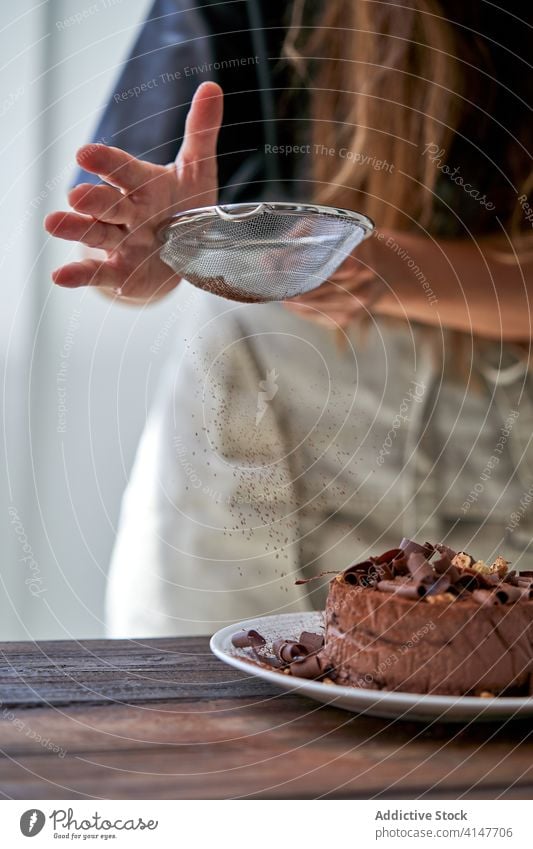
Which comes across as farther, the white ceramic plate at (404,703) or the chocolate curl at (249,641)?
the chocolate curl at (249,641)

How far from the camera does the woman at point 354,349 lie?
1.23 m

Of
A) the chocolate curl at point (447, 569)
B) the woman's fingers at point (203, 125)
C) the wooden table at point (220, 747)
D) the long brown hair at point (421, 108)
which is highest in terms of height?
the long brown hair at point (421, 108)

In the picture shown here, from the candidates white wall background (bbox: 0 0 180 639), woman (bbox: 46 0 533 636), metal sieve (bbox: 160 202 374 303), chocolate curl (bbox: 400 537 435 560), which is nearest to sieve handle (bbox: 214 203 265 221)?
metal sieve (bbox: 160 202 374 303)

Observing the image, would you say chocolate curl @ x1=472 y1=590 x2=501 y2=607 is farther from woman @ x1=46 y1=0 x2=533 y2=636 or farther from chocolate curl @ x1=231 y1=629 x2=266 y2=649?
woman @ x1=46 y1=0 x2=533 y2=636

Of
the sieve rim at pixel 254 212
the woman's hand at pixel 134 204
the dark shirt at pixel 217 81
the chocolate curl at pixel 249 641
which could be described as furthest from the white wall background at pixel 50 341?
the chocolate curl at pixel 249 641

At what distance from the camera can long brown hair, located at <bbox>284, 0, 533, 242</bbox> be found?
4.20 feet

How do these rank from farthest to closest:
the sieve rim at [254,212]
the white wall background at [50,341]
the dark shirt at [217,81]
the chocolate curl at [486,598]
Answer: the white wall background at [50,341], the dark shirt at [217,81], the sieve rim at [254,212], the chocolate curl at [486,598]

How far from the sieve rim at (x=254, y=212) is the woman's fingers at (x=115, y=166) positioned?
0.06 m

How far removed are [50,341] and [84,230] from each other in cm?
111

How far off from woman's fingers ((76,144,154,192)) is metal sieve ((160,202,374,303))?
6 cm

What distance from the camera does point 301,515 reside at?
1260 mm

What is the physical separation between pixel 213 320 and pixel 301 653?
79cm

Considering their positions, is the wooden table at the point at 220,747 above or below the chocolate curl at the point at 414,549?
below

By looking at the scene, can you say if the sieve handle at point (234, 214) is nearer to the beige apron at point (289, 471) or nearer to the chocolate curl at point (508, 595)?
the chocolate curl at point (508, 595)
